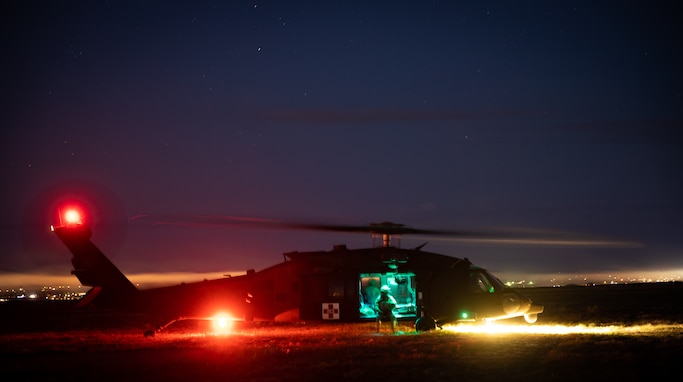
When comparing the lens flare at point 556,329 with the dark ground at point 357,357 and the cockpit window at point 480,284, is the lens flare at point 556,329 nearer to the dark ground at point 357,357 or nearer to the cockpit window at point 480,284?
the dark ground at point 357,357

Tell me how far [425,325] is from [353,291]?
3.08 m

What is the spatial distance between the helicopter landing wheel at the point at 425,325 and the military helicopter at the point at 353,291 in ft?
0.12

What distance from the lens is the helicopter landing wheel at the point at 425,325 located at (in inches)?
1028

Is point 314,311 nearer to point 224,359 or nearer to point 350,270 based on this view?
point 350,270

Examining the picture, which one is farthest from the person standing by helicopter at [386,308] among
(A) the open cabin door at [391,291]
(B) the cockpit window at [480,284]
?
(B) the cockpit window at [480,284]

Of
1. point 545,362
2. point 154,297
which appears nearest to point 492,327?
point 545,362

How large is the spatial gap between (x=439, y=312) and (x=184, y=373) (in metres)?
12.6

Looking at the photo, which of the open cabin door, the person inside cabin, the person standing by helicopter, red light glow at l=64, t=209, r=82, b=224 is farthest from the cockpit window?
red light glow at l=64, t=209, r=82, b=224

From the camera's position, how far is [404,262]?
27.2 metres

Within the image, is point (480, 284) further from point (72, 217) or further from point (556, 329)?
point (72, 217)

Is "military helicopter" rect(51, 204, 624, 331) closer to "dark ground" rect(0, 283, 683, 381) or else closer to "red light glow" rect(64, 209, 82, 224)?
"dark ground" rect(0, 283, 683, 381)

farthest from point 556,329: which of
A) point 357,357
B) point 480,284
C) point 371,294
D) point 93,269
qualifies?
point 93,269

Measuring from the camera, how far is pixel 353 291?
27.0 m

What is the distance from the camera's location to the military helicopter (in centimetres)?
2675
